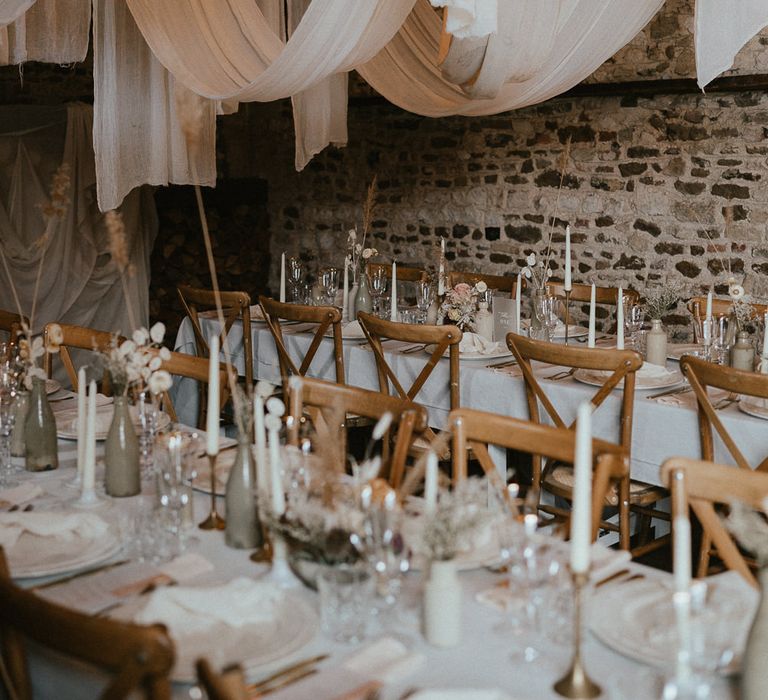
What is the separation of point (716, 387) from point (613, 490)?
20.2 inches

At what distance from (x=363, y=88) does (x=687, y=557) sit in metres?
6.74

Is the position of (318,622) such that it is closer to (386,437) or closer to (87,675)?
(87,675)

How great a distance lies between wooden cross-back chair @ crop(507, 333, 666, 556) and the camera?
3260 millimetres

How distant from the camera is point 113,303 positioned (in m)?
7.56

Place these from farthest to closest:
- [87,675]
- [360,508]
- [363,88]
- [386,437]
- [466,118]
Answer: [363,88] < [466,118] < [386,437] < [360,508] < [87,675]

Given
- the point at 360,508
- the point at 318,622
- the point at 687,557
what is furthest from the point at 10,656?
the point at 687,557

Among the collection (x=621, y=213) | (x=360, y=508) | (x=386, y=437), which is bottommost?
(x=386, y=437)

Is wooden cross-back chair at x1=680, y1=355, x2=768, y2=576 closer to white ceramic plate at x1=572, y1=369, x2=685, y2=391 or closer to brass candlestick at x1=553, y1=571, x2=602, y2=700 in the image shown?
white ceramic plate at x1=572, y1=369, x2=685, y2=391

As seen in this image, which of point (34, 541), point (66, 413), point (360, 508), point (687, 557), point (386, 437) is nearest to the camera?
point (687, 557)

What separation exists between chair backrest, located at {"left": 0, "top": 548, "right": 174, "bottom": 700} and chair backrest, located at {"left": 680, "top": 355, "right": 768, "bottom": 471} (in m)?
2.10

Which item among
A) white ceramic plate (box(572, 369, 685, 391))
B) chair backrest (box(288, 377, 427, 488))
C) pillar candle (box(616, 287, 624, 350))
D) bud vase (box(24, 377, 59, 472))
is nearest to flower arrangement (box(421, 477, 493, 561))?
chair backrest (box(288, 377, 427, 488))

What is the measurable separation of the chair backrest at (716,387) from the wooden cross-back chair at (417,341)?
938 mm

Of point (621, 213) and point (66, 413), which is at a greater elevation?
point (621, 213)

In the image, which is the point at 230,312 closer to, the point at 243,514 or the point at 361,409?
the point at 361,409
